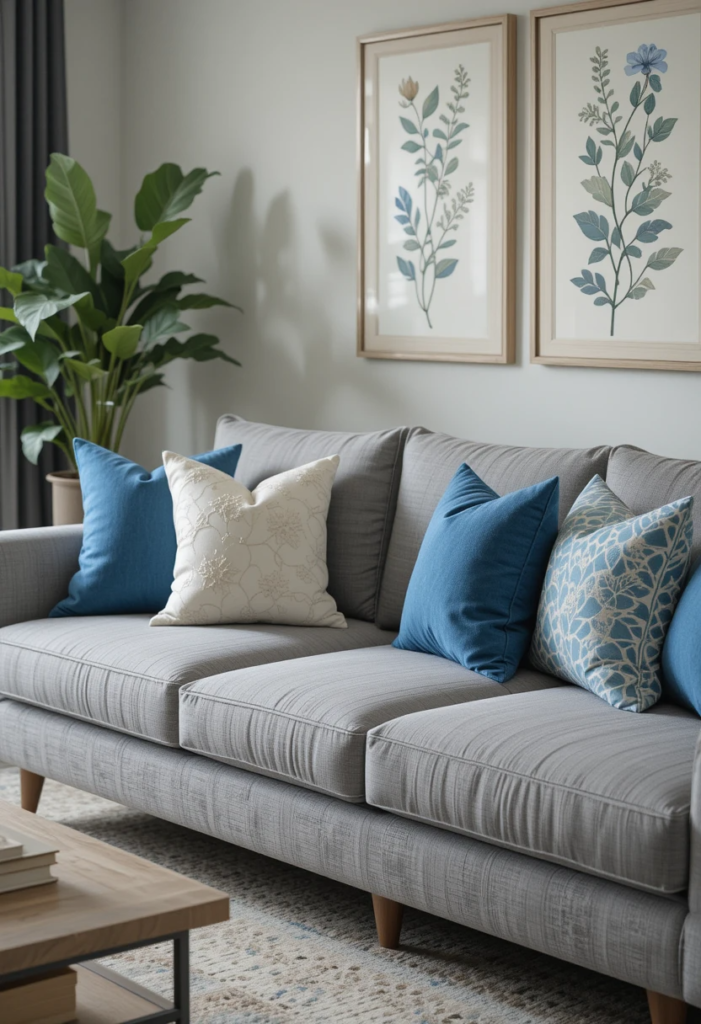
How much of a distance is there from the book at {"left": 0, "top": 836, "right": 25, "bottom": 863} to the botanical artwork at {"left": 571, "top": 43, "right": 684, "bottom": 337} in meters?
2.19

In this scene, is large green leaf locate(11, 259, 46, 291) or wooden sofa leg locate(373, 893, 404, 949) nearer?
wooden sofa leg locate(373, 893, 404, 949)

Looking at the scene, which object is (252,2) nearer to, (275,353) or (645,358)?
(275,353)

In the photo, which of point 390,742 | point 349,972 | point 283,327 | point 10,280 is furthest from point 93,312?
point 349,972

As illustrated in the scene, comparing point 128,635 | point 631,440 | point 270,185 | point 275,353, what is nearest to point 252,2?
point 270,185

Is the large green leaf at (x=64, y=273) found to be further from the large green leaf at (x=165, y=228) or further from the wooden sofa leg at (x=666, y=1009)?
the wooden sofa leg at (x=666, y=1009)

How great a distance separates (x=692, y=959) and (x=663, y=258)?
188cm

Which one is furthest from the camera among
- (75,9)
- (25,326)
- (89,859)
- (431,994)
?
(75,9)

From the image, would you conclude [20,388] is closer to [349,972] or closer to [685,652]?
[349,972]

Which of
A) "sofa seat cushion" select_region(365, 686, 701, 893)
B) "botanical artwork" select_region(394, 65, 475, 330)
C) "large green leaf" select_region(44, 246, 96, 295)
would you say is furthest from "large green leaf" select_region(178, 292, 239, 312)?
"sofa seat cushion" select_region(365, 686, 701, 893)

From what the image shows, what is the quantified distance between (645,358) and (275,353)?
1421 mm

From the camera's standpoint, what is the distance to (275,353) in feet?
14.3

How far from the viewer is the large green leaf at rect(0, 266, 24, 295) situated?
402 cm

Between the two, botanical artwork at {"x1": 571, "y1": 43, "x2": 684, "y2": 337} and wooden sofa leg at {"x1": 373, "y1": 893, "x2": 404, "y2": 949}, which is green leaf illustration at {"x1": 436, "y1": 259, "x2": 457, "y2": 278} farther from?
wooden sofa leg at {"x1": 373, "y1": 893, "x2": 404, "y2": 949}

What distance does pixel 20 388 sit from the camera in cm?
418
